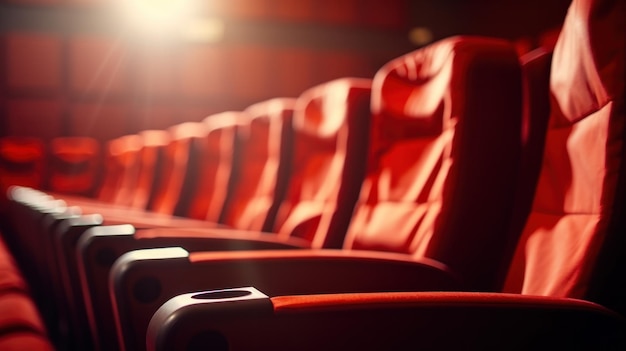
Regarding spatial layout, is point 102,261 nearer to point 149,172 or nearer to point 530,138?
point 530,138

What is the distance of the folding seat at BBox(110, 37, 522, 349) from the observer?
43 cm

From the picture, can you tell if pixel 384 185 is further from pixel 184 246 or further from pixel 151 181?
pixel 151 181

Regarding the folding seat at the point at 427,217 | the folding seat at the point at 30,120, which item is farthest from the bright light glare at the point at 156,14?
the folding seat at the point at 427,217

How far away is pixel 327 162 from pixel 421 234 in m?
0.29

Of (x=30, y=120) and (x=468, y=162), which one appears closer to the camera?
(x=468, y=162)

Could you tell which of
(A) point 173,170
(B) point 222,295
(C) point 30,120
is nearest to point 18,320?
(B) point 222,295

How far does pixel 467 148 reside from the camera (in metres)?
0.53

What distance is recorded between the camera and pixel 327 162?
831 mm

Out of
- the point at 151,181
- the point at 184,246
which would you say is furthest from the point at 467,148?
the point at 151,181

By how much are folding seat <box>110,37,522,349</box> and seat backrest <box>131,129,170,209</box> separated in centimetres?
119

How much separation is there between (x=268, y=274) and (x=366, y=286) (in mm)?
77

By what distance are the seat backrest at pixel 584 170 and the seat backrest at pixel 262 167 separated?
0.53m

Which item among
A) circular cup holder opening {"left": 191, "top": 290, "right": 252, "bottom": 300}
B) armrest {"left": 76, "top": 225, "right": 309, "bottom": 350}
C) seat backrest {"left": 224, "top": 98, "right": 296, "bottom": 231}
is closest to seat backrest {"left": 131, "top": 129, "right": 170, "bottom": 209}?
seat backrest {"left": 224, "top": 98, "right": 296, "bottom": 231}

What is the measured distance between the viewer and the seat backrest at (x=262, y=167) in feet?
3.11
